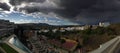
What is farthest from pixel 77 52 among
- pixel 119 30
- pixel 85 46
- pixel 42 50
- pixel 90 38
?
pixel 119 30

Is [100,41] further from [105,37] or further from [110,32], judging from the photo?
[110,32]

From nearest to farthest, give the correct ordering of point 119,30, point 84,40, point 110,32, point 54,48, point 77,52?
point 77,52
point 84,40
point 54,48
point 110,32
point 119,30

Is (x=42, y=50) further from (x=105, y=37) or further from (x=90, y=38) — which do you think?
(x=105, y=37)

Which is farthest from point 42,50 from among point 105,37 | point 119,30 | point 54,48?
point 119,30

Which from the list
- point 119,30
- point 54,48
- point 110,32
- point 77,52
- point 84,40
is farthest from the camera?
point 119,30

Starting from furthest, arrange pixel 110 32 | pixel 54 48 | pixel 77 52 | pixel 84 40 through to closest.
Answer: pixel 110 32 → pixel 54 48 → pixel 84 40 → pixel 77 52

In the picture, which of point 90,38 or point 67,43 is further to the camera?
point 67,43

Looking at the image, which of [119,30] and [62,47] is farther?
[119,30]

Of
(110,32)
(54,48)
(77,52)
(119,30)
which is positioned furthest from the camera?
(119,30)
